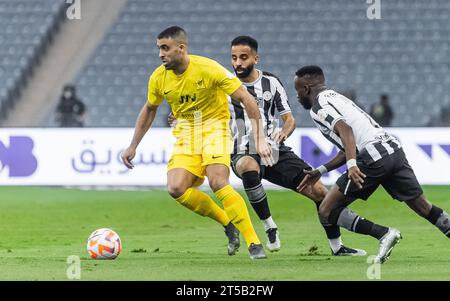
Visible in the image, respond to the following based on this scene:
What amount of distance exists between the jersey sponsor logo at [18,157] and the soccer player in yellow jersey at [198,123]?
301 inches

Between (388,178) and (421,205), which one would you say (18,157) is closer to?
(388,178)

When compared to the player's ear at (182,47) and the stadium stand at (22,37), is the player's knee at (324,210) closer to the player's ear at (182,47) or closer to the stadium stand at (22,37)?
the player's ear at (182,47)

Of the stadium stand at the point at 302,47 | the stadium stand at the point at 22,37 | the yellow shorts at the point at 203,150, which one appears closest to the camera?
the yellow shorts at the point at 203,150

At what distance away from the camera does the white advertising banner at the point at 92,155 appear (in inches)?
630

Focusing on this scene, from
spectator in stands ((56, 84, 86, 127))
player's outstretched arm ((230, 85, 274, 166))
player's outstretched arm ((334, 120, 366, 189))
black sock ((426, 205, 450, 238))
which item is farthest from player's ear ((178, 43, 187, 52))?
spectator in stands ((56, 84, 86, 127))

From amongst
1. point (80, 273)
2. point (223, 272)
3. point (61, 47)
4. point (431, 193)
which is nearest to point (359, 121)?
point (223, 272)

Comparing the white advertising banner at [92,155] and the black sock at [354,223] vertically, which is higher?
the white advertising banner at [92,155]

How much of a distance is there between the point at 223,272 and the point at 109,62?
48.5ft

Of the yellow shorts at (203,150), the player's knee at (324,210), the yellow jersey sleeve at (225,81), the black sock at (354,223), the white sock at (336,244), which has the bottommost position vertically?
the white sock at (336,244)

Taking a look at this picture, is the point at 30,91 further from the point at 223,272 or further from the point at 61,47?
the point at 223,272

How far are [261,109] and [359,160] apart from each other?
1337 millimetres

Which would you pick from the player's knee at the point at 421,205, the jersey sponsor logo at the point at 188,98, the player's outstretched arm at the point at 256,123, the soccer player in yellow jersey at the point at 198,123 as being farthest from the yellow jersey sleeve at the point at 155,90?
the player's knee at the point at 421,205

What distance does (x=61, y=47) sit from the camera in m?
22.4

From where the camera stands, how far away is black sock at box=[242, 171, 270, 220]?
8.88 metres
